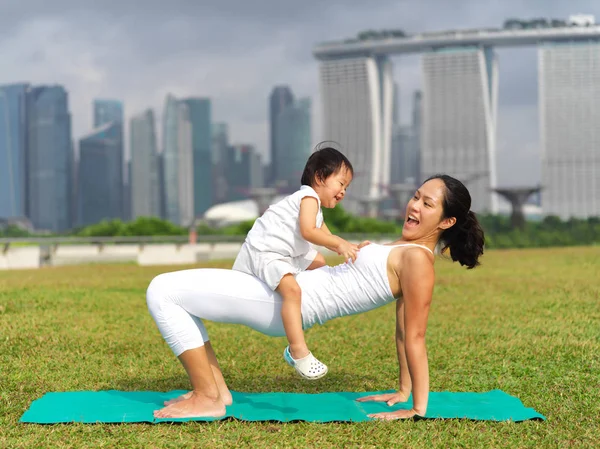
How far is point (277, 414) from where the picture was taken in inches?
159

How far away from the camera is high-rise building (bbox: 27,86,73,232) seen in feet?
533

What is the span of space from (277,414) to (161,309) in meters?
0.90

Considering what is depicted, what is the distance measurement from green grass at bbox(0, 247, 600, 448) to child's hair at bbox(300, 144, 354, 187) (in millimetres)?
1432

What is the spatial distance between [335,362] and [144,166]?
18639 cm

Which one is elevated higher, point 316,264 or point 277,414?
point 316,264

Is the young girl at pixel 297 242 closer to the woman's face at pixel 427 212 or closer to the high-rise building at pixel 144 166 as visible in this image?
the woman's face at pixel 427 212

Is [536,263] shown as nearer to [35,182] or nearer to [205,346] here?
[205,346]

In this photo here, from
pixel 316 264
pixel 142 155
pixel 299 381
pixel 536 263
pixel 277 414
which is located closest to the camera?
pixel 277 414

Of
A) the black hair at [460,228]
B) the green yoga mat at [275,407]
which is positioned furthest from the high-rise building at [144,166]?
the black hair at [460,228]

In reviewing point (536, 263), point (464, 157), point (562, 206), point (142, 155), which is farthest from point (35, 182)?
point (536, 263)

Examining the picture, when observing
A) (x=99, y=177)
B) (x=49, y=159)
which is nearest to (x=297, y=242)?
(x=49, y=159)

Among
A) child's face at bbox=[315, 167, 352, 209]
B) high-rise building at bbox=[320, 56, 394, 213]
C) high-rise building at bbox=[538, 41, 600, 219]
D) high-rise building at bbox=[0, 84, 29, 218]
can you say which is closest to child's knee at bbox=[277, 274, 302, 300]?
child's face at bbox=[315, 167, 352, 209]

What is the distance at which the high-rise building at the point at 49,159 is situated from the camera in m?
162

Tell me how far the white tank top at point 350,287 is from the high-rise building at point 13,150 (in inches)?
6613
